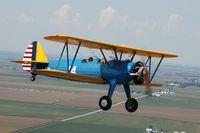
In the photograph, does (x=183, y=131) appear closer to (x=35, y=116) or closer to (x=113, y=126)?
(x=113, y=126)

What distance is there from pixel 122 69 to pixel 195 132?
12171 cm

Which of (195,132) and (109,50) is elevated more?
(109,50)

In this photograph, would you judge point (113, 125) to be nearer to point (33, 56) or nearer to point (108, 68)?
point (33, 56)

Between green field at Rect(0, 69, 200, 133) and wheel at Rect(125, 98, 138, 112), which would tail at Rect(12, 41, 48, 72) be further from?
green field at Rect(0, 69, 200, 133)

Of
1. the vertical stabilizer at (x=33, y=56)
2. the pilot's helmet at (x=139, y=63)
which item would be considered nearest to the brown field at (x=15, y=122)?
the vertical stabilizer at (x=33, y=56)

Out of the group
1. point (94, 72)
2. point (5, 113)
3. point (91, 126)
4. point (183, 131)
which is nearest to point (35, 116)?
point (5, 113)

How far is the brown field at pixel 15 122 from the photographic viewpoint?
133 meters

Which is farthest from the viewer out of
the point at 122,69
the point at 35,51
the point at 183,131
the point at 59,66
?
the point at 183,131

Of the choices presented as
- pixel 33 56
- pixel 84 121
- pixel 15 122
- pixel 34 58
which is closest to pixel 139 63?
pixel 34 58

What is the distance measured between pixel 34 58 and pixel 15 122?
4115 inches

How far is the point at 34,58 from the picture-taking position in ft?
147

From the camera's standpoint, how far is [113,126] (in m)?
150

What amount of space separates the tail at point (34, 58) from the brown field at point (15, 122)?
85.5 meters

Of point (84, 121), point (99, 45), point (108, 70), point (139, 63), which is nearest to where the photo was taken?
point (139, 63)
